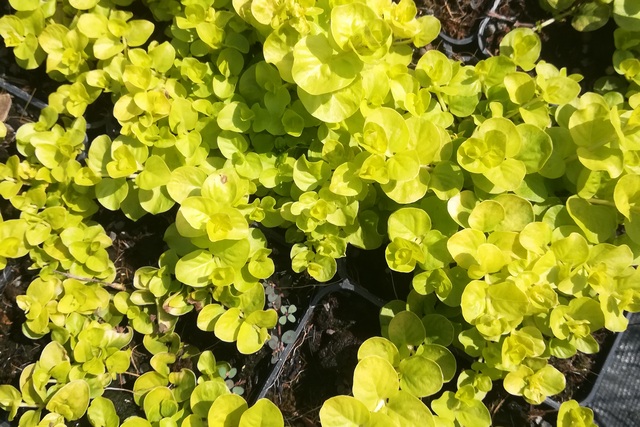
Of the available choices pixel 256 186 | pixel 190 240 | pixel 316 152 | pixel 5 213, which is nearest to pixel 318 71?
pixel 316 152

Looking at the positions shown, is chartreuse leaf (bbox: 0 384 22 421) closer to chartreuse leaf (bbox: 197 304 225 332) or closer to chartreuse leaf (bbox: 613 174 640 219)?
chartreuse leaf (bbox: 197 304 225 332)

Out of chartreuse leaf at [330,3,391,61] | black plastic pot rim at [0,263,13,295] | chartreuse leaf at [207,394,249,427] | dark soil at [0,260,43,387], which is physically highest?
chartreuse leaf at [330,3,391,61]

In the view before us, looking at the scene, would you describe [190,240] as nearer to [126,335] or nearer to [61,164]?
[126,335]

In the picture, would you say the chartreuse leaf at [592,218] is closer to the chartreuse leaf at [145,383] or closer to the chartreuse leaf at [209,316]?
the chartreuse leaf at [209,316]

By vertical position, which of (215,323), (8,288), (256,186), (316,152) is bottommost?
(8,288)

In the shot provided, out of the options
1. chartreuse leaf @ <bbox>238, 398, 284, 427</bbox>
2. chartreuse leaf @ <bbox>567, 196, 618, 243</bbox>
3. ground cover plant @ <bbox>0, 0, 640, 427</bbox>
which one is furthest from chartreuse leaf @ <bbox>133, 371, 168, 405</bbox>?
chartreuse leaf @ <bbox>567, 196, 618, 243</bbox>

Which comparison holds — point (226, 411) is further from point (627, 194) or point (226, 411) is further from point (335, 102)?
point (627, 194)
